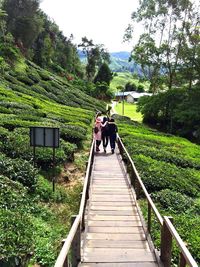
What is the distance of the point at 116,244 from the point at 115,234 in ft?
1.83

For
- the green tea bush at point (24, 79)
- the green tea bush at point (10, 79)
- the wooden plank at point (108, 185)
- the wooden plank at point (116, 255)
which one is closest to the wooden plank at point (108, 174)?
the wooden plank at point (108, 185)

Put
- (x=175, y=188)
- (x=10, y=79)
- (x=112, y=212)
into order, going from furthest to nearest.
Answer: (x=10, y=79) → (x=175, y=188) → (x=112, y=212)

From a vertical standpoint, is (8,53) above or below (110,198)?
above

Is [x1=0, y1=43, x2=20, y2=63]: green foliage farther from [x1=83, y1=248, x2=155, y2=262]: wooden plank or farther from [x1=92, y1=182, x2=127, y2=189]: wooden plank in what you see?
[x1=83, y1=248, x2=155, y2=262]: wooden plank

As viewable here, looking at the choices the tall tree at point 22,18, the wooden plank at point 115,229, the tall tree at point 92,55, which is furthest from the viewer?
the tall tree at point 92,55

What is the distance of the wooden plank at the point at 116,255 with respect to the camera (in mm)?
7324

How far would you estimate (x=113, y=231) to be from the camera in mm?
8820

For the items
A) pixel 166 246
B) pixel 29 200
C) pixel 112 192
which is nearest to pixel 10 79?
pixel 112 192

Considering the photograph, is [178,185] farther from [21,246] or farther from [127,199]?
[21,246]

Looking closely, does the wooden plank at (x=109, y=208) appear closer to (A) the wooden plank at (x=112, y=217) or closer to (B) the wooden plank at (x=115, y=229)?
(A) the wooden plank at (x=112, y=217)

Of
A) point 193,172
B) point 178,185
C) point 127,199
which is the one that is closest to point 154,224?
point 127,199

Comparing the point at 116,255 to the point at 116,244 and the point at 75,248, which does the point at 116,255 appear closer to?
the point at 116,244

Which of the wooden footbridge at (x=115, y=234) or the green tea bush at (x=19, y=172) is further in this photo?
the green tea bush at (x=19, y=172)

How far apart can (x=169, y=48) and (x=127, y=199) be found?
34740 millimetres
